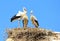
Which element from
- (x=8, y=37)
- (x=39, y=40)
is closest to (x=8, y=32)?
(x=8, y=37)

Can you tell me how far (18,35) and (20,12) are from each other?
67.0 inches

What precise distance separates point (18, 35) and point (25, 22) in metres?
1.14

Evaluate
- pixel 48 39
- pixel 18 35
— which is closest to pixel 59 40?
pixel 48 39

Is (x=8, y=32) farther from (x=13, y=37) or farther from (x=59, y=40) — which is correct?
(x=59, y=40)

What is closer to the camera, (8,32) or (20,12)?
(8,32)

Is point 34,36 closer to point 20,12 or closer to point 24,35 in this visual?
point 24,35

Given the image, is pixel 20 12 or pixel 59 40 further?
pixel 20 12

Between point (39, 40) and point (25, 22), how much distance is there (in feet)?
4.73

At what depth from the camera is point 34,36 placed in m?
20.2

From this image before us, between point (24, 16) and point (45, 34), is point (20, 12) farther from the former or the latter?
point (45, 34)

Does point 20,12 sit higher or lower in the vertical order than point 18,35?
higher

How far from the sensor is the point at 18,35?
794 inches

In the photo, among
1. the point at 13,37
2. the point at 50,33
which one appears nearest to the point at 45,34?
the point at 50,33

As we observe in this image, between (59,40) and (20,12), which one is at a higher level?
(20,12)
